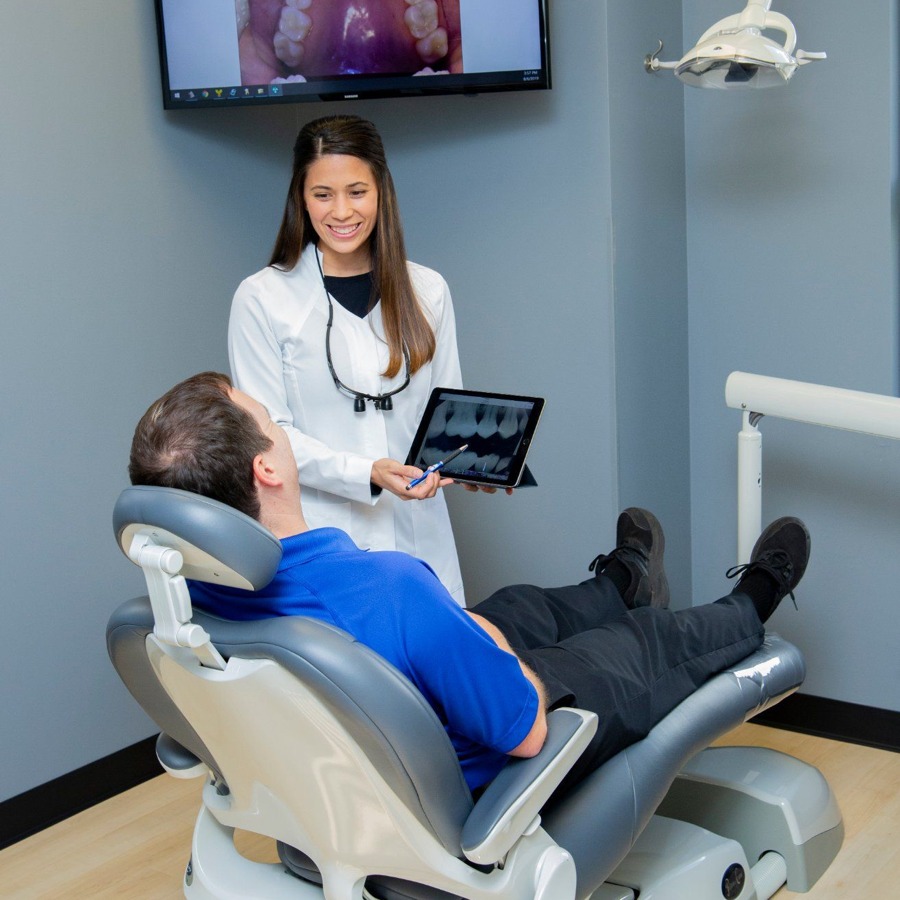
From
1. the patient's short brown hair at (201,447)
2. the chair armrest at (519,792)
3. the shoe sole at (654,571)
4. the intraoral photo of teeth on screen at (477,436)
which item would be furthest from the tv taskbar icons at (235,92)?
the chair armrest at (519,792)

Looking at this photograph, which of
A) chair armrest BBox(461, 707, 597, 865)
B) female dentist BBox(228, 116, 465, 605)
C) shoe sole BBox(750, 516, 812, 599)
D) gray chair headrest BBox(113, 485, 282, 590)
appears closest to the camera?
gray chair headrest BBox(113, 485, 282, 590)

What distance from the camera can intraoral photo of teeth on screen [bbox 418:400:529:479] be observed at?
1.90 m

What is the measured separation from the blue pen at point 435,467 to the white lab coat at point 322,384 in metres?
0.13

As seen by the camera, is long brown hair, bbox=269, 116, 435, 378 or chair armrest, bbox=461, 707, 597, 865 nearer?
chair armrest, bbox=461, 707, 597, 865

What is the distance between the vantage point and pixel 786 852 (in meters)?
2.00

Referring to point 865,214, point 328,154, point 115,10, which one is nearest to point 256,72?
point 115,10

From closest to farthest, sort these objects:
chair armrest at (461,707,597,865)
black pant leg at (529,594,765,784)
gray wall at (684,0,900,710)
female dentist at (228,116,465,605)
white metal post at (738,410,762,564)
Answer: chair armrest at (461,707,597,865) < black pant leg at (529,594,765,784) < female dentist at (228,116,465,605) < white metal post at (738,410,762,564) < gray wall at (684,0,900,710)

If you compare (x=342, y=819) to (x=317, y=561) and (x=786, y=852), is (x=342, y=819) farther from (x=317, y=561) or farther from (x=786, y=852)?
(x=786, y=852)

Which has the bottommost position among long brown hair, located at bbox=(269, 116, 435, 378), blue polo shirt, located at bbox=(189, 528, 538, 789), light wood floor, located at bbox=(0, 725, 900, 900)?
light wood floor, located at bbox=(0, 725, 900, 900)

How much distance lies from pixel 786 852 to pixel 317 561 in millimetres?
1144

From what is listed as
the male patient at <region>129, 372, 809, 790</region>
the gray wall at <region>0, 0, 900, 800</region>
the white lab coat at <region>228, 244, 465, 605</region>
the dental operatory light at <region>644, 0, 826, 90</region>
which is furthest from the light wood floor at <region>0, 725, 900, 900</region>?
the dental operatory light at <region>644, 0, 826, 90</region>

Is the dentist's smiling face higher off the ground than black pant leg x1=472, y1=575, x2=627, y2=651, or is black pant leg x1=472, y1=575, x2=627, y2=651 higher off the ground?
the dentist's smiling face

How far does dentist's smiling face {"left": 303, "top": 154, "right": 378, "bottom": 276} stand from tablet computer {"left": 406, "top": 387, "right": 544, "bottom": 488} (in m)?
0.32

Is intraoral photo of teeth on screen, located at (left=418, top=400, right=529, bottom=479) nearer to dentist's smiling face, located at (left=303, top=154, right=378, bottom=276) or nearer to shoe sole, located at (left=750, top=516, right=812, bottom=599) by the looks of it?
dentist's smiling face, located at (left=303, top=154, right=378, bottom=276)
